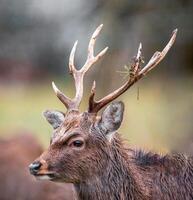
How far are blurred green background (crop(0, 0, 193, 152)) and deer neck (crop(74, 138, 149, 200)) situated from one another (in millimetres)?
4024

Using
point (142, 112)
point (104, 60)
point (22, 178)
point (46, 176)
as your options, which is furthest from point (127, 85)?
point (104, 60)

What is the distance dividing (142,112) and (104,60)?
4.19 feet

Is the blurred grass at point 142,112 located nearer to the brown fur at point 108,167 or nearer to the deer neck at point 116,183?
the brown fur at point 108,167

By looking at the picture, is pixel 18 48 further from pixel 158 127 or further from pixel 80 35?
pixel 158 127

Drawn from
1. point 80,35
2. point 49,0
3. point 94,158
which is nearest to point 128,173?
point 94,158

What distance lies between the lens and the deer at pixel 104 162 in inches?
380

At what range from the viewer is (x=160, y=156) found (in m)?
10.4

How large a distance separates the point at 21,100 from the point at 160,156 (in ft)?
37.3

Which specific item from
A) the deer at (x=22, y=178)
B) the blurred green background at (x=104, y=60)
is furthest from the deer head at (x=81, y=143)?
the blurred green background at (x=104, y=60)

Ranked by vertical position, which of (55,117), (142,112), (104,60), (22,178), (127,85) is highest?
(104,60)

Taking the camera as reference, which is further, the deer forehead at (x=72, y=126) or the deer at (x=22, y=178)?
the deer at (x=22, y=178)

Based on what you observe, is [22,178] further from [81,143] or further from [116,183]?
[81,143]

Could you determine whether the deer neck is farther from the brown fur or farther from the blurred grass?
the blurred grass

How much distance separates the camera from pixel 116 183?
9969 mm
